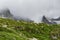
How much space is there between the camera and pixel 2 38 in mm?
98312

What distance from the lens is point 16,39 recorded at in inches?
3994

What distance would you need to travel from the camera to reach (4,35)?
10262 cm

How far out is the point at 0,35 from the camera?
102m

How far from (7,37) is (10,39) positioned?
2.91 meters

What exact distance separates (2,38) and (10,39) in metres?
3.93

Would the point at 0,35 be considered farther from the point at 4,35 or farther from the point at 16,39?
the point at 16,39

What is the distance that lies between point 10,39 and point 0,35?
7.17 meters

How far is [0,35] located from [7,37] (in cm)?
440

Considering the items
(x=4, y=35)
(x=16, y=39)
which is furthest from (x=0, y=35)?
(x=16, y=39)

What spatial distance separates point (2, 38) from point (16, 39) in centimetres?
726

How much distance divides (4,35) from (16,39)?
6.48 meters

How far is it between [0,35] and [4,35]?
1983 millimetres

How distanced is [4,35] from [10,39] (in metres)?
6.08
